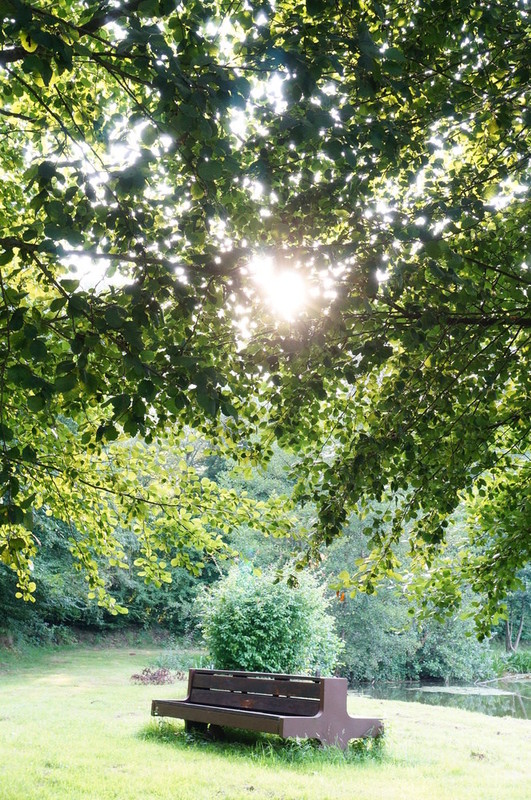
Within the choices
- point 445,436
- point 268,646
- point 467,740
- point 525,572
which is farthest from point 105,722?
point 525,572

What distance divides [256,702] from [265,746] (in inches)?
22.1

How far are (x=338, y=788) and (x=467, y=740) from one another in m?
4.43

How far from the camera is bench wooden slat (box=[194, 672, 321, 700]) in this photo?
899cm

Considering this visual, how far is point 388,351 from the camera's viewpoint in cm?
413

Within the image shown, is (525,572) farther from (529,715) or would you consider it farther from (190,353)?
(190,353)

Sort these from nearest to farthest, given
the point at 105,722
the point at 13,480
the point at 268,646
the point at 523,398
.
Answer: the point at 13,480 < the point at 523,398 < the point at 105,722 < the point at 268,646

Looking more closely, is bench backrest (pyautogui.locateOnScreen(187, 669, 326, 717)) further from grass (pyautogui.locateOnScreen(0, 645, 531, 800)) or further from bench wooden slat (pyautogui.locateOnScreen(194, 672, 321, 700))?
grass (pyautogui.locateOnScreen(0, 645, 531, 800))

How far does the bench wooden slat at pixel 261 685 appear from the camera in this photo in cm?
899

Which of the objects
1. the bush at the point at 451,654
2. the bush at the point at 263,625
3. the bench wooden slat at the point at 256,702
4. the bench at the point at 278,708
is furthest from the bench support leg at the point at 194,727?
the bush at the point at 451,654

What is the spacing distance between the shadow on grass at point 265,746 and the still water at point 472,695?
7.86 metres

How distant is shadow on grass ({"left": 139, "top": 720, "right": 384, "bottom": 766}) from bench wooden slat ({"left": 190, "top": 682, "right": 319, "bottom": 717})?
15.8 inches

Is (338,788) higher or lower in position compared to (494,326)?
lower

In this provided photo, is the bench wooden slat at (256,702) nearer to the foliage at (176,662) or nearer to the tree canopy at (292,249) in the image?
the tree canopy at (292,249)

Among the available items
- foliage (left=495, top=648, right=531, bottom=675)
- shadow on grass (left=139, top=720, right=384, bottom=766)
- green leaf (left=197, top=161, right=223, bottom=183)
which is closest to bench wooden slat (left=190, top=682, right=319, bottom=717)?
shadow on grass (left=139, top=720, right=384, bottom=766)
